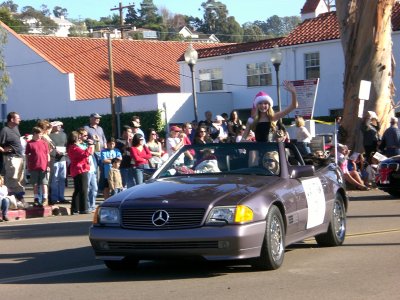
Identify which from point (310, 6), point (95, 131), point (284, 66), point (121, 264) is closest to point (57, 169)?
point (95, 131)

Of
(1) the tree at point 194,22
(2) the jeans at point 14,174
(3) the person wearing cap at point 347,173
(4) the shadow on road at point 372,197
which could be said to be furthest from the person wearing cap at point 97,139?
(1) the tree at point 194,22

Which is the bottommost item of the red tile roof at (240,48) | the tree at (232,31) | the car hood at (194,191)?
the car hood at (194,191)

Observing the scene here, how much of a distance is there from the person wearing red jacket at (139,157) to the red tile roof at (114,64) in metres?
32.9

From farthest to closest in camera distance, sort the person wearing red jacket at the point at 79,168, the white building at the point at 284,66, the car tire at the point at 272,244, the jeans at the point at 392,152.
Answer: the white building at the point at 284,66 < the jeans at the point at 392,152 < the person wearing red jacket at the point at 79,168 < the car tire at the point at 272,244

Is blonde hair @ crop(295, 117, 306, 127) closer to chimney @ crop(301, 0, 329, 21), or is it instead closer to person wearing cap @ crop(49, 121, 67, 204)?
person wearing cap @ crop(49, 121, 67, 204)

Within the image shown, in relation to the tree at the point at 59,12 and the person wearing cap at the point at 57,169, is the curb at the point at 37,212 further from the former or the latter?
the tree at the point at 59,12

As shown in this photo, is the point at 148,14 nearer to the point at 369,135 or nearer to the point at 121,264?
the point at 369,135

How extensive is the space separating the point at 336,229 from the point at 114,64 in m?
44.7

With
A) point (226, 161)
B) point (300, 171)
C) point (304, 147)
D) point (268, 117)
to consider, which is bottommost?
point (304, 147)

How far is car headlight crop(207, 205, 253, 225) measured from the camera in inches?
365

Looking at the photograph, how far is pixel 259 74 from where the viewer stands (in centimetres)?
4838

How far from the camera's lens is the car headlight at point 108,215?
9609 mm

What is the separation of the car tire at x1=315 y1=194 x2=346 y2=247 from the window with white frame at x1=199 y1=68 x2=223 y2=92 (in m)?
38.5

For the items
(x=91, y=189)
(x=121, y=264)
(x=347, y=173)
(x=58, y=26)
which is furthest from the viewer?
(x=58, y=26)
